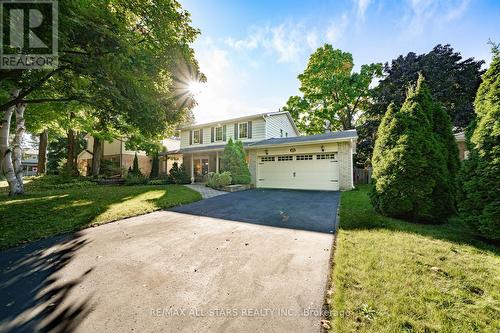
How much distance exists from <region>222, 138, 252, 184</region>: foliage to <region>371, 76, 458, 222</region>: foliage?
821 centimetres

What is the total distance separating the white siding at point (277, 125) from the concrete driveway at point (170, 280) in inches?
478

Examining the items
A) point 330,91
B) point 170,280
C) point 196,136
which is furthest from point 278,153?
point 330,91

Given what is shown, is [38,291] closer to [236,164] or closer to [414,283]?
[414,283]

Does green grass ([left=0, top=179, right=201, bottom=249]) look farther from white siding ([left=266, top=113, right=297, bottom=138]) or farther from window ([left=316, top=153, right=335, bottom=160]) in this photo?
white siding ([left=266, top=113, right=297, bottom=138])

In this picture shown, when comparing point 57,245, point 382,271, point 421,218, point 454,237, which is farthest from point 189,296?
point 421,218

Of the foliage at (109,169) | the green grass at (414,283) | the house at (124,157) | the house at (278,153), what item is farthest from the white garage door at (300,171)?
the foliage at (109,169)

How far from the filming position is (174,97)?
13055mm

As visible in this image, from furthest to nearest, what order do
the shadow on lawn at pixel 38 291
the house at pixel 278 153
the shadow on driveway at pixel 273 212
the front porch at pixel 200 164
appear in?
the front porch at pixel 200 164, the house at pixel 278 153, the shadow on driveway at pixel 273 212, the shadow on lawn at pixel 38 291

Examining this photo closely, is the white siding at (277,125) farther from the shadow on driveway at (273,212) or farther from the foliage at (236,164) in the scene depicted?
the shadow on driveway at (273,212)

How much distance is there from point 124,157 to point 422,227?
25247 millimetres

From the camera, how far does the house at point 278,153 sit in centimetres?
1189

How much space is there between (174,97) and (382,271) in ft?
43.7

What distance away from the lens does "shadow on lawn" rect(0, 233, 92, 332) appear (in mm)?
2152

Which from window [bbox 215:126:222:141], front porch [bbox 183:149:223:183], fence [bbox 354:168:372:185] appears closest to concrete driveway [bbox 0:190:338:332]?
front porch [bbox 183:149:223:183]
